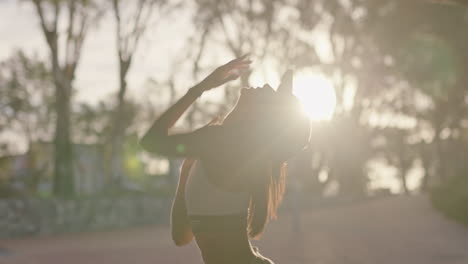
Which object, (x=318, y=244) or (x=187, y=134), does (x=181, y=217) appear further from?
(x=318, y=244)

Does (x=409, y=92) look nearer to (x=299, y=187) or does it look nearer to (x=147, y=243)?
(x=299, y=187)

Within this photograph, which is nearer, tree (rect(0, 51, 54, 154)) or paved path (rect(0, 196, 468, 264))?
paved path (rect(0, 196, 468, 264))

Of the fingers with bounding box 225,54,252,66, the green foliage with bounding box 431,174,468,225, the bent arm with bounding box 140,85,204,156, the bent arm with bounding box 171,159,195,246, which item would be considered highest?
the fingers with bounding box 225,54,252,66

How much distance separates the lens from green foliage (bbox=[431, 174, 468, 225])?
1988 centimetres

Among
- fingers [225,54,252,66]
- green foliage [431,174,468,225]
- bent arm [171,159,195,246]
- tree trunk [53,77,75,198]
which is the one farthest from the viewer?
tree trunk [53,77,75,198]

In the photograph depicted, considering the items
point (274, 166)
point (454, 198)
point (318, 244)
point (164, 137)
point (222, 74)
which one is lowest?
point (318, 244)

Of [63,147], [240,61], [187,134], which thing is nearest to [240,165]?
[187,134]

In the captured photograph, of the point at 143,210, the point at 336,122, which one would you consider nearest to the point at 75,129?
the point at 336,122

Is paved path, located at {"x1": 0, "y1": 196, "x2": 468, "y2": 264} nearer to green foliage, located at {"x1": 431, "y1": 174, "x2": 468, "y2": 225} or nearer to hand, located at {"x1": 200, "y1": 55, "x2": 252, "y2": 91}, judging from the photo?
green foliage, located at {"x1": 431, "y1": 174, "x2": 468, "y2": 225}

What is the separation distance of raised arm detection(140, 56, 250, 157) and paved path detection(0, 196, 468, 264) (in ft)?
35.7

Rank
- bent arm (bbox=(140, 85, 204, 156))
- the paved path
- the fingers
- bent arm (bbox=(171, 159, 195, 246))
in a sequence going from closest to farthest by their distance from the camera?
1. bent arm (bbox=(140, 85, 204, 156))
2. the fingers
3. bent arm (bbox=(171, 159, 195, 246))
4. the paved path

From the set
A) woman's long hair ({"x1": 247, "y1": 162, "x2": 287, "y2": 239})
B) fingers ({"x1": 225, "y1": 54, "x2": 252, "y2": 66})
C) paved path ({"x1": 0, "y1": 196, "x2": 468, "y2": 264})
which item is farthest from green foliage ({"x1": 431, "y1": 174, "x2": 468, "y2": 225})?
fingers ({"x1": 225, "y1": 54, "x2": 252, "y2": 66})

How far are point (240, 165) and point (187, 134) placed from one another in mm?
237

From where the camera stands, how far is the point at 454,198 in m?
21.0
